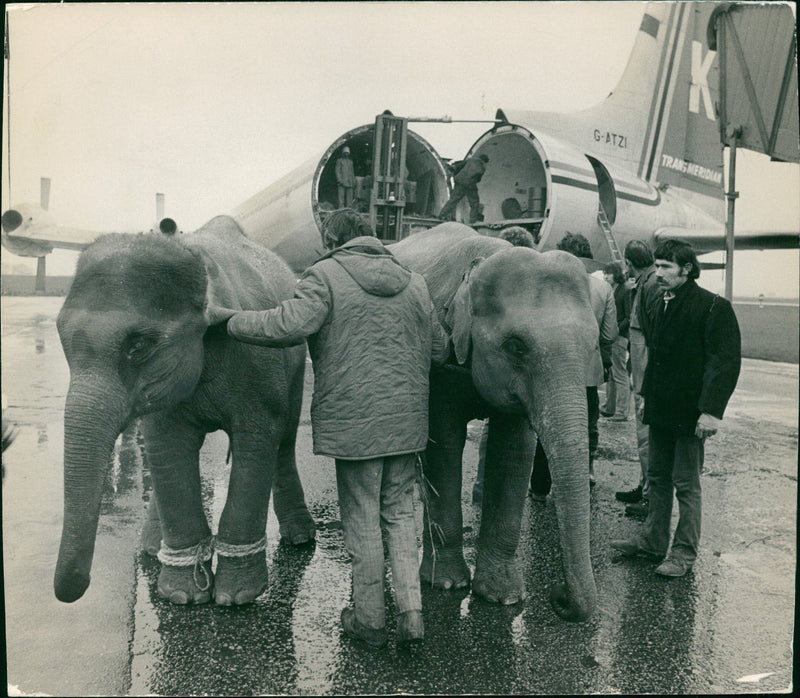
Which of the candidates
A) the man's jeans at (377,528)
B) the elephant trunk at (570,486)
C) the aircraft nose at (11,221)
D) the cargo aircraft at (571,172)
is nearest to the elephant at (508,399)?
the elephant trunk at (570,486)

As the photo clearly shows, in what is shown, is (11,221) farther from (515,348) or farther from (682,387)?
(682,387)

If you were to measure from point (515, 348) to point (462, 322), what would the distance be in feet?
1.41

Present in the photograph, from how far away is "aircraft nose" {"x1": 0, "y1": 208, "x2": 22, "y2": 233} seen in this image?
A: 3352 millimetres

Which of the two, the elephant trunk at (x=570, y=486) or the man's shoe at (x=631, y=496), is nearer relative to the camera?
the elephant trunk at (x=570, y=486)

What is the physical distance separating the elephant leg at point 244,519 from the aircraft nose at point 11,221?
4.74ft

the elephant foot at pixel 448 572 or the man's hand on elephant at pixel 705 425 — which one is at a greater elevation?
the man's hand on elephant at pixel 705 425

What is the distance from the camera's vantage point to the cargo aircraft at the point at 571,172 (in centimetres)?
1142

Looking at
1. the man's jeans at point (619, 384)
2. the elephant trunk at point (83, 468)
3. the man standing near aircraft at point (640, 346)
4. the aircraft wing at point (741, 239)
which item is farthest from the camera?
the aircraft wing at point (741, 239)

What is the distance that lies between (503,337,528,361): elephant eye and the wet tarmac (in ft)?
4.45

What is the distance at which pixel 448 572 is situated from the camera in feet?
13.2

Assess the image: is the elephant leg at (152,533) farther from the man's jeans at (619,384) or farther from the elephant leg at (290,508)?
the man's jeans at (619,384)

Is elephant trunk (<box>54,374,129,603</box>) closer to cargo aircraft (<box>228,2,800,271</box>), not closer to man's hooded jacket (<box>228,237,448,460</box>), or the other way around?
man's hooded jacket (<box>228,237,448,460</box>)

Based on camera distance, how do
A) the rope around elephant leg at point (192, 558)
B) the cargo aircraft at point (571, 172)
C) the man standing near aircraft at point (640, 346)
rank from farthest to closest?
the cargo aircraft at point (571, 172) → the man standing near aircraft at point (640, 346) → the rope around elephant leg at point (192, 558)

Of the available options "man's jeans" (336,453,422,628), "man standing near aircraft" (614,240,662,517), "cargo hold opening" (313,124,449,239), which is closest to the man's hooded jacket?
"man's jeans" (336,453,422,628)
